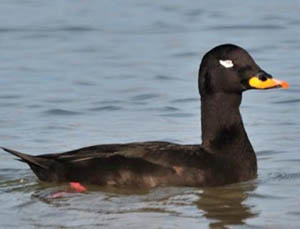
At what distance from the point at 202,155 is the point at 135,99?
3.72 meters

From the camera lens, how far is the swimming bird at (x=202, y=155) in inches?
421

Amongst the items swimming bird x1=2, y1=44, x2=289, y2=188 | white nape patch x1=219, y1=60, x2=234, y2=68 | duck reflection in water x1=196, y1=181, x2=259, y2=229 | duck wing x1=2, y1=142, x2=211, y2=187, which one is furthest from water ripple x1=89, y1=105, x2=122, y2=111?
duck reflection in water x1=196, y1=181, x2=259, y2=229

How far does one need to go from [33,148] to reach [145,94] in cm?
275

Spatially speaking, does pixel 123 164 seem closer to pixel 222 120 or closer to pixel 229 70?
pixel 222 120

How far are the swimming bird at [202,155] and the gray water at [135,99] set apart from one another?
12 centimetres

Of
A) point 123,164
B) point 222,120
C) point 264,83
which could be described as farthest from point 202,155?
point 264,83

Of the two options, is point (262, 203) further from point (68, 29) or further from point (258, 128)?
point (68, 29)

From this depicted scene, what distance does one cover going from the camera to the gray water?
10062 millimetres

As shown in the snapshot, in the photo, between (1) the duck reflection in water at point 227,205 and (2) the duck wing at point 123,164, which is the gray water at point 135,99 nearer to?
(1) the duck reflection in water at point 227,205

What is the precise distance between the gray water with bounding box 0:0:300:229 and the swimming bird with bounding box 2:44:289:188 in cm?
12

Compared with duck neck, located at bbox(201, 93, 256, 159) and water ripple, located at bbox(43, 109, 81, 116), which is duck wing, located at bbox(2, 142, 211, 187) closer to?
duck neck, located at bbox(201, 93, 256, 159)

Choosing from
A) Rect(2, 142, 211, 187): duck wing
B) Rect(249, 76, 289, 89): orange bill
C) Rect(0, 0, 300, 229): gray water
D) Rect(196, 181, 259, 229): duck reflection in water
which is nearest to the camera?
Rect(196, 181, 259, 229): duck reflection in water

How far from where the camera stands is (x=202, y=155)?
430 inches

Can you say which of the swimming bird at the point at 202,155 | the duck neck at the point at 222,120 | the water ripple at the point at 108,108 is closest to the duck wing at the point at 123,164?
the swimming bird at the point at 202,155
